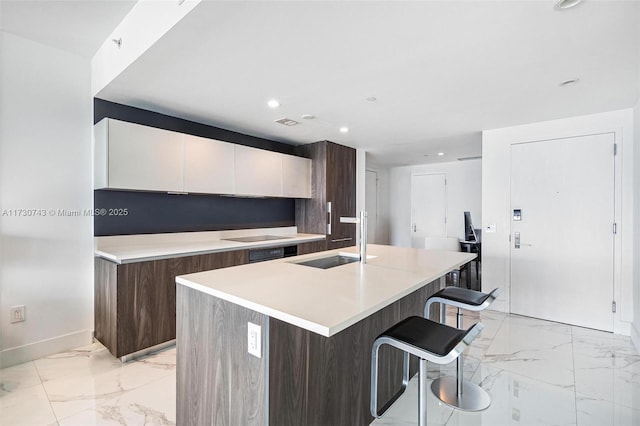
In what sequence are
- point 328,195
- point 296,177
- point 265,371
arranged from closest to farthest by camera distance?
point 265,371, point 296,177, point 328,195

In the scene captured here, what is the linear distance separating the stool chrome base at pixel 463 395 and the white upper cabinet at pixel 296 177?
282 cm

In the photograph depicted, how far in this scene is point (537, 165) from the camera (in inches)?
139

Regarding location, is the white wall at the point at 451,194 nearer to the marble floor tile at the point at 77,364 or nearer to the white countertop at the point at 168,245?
the white countertop at the point at 168,245

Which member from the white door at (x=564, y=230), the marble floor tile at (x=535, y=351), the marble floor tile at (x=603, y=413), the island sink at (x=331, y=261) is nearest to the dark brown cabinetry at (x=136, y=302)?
the island sink at (x=331, y=261)

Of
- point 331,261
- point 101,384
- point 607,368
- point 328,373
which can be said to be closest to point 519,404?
point 607,368

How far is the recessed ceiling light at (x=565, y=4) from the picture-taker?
1462 millimetres

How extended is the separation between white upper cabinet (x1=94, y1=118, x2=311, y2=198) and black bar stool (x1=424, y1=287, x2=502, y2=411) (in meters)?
2.48

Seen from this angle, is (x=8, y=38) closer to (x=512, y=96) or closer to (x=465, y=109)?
(x=465, y=109)

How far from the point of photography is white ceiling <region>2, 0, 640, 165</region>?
61.3 inches

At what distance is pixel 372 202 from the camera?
6.96 metres

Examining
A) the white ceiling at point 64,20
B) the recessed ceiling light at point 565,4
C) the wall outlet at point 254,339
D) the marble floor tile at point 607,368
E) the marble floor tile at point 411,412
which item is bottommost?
the marble floor tile at point 411,412

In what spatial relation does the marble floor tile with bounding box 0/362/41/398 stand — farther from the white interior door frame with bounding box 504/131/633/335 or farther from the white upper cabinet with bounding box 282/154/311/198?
the white interior door frame with bounding box 504/131/633/335

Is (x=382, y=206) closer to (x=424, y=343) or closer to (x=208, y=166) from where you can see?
(x=208, y=166)

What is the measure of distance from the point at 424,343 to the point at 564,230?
3143 mm
